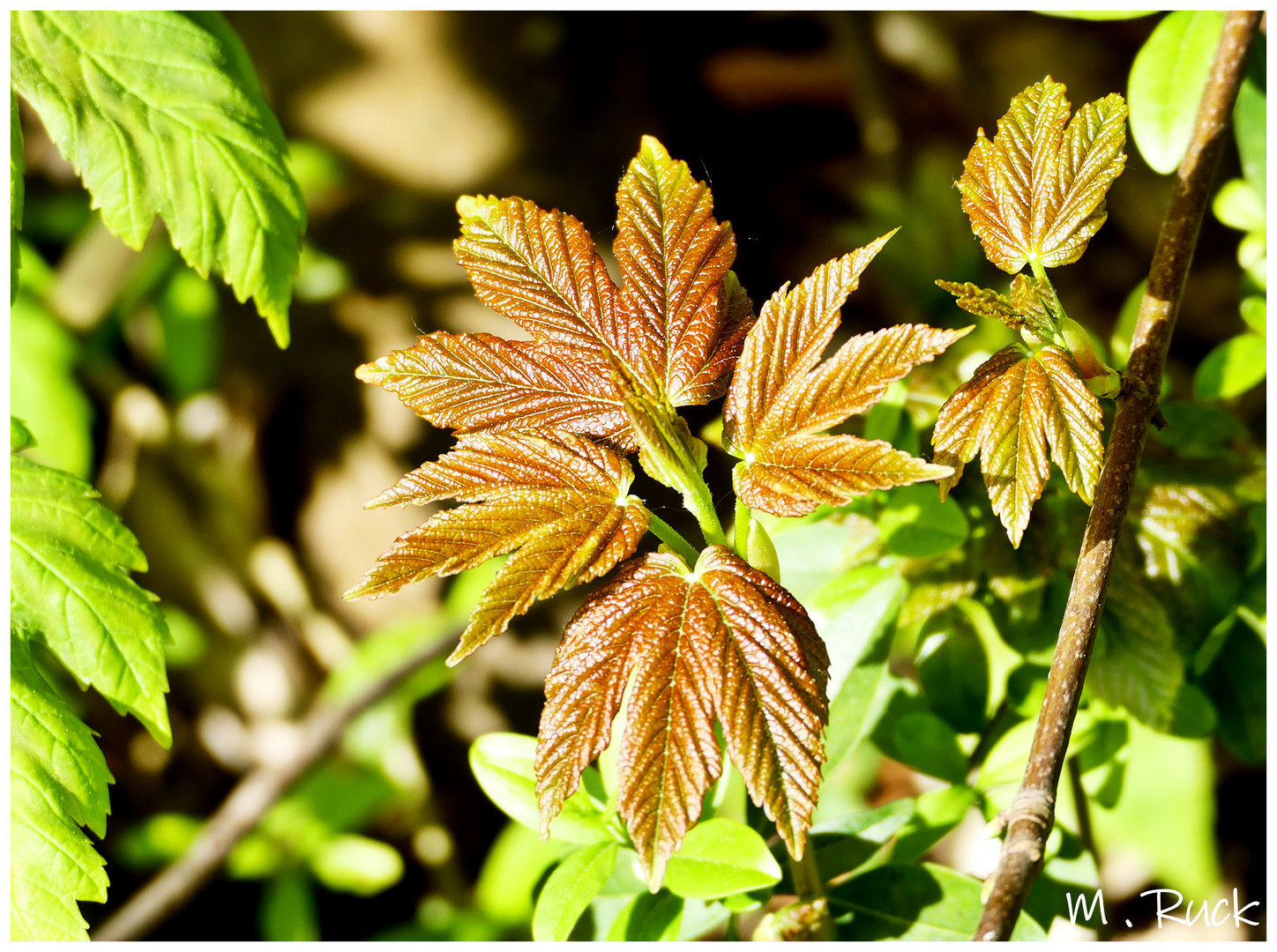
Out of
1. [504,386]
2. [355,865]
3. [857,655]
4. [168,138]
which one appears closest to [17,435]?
[168,138]

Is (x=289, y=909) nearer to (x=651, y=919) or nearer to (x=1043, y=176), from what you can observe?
(x=651, y=919)

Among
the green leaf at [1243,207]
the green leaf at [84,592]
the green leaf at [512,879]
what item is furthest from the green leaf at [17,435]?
the green leaf at [1243,207]

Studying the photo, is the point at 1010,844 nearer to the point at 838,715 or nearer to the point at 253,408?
the point at 838,715

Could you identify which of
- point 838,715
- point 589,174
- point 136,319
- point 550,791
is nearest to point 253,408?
point 136,319

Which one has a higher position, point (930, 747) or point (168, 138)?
point (168, 138)

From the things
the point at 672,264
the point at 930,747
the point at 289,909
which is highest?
the point at 672,264

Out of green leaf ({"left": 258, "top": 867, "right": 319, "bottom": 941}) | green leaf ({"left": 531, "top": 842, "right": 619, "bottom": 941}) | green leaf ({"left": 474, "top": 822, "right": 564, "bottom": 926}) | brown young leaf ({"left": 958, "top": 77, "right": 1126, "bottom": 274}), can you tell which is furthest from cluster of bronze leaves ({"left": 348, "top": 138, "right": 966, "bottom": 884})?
green leaf ({"left": 258, "top": 867, "right": 319, "bottom": 941})

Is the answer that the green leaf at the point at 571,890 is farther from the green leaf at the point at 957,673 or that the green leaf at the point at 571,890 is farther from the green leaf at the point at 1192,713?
the green leaf at the point at 1192,713
